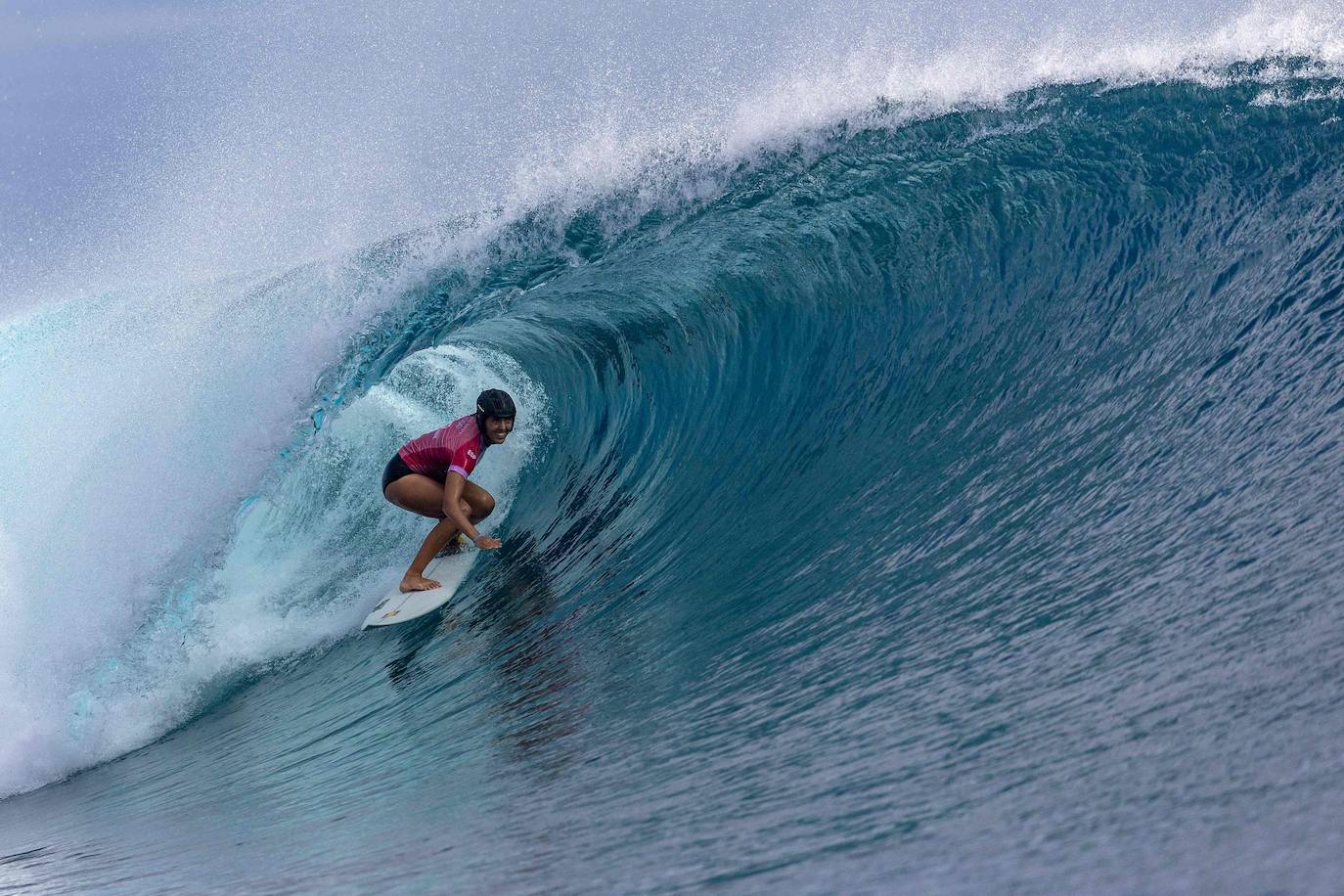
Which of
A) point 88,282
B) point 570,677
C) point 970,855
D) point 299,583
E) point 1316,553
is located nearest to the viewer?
point 970,855

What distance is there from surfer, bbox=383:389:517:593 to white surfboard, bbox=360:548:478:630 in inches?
2.4

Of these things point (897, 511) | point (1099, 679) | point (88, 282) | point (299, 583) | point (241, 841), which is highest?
point (88, 282)

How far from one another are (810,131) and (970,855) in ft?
22.9

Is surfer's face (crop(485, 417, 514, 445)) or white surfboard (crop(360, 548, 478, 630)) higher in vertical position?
surfer's face (crop(485, 417, 514, 445))

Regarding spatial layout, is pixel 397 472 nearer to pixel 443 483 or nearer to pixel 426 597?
pixel 443 483

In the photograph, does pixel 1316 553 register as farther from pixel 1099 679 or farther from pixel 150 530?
pixel 150 530

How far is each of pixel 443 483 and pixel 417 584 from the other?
55 cm

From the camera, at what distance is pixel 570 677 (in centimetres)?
425

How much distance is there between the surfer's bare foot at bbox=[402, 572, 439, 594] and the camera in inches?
236

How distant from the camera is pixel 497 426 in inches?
213

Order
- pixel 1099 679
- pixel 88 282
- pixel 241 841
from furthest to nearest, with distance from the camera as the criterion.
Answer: pixel 88 282
pixel 241 841
pixel 1099 679

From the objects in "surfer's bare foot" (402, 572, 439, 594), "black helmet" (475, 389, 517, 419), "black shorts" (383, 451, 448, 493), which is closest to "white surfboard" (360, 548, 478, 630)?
"surfer's bare foot" (402, 572, 439, 594)

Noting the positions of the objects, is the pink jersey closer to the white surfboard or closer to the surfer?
the surfer

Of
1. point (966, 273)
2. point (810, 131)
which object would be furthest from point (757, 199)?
point (966, 273)
